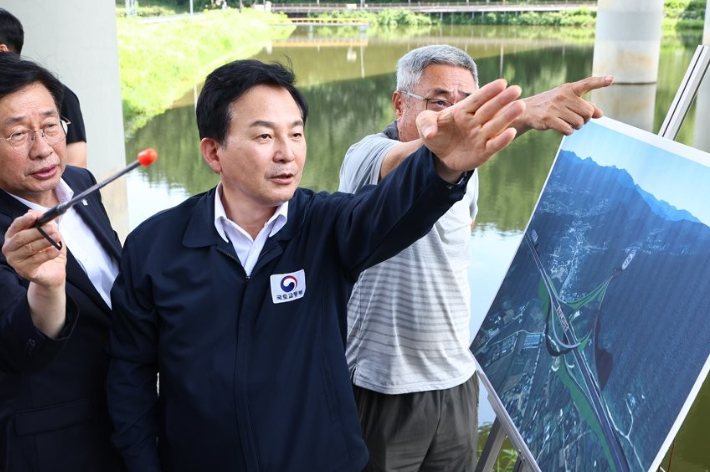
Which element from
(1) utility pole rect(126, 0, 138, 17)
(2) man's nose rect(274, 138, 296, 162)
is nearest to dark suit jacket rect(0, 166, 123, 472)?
(2) man's nose rect(274, 138, 296, 162)

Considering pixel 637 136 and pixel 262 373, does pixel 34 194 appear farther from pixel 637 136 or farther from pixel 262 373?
pixel 637 136

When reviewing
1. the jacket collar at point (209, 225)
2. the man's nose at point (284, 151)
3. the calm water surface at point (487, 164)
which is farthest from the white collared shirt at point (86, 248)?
the calm water surface at point (487, 164)

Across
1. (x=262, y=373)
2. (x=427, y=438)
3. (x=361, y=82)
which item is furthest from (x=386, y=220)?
(x=361, y=82)

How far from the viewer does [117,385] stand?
1.48m

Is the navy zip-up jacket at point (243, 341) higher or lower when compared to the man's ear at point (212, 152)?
lower

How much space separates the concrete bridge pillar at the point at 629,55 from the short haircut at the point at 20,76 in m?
11.1

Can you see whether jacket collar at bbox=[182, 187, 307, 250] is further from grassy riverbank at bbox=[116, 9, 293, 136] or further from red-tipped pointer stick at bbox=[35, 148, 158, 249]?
grassy riverbank at bbox=[116, 9, 293, 136]

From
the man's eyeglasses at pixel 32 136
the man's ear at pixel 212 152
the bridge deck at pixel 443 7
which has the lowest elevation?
the man's ear at pixel 212 152

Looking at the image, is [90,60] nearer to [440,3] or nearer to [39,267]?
[39,267]

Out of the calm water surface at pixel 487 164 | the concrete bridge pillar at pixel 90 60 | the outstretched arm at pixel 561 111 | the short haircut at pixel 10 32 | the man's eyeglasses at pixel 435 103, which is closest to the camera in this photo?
the outstretched arm at pixel 561 111

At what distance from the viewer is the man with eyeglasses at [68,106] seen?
234cm

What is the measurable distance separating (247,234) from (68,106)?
116cm

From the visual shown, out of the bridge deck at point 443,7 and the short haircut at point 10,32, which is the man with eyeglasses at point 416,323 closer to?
the short haircut at point 10,32

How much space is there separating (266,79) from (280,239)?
0.95 feet
